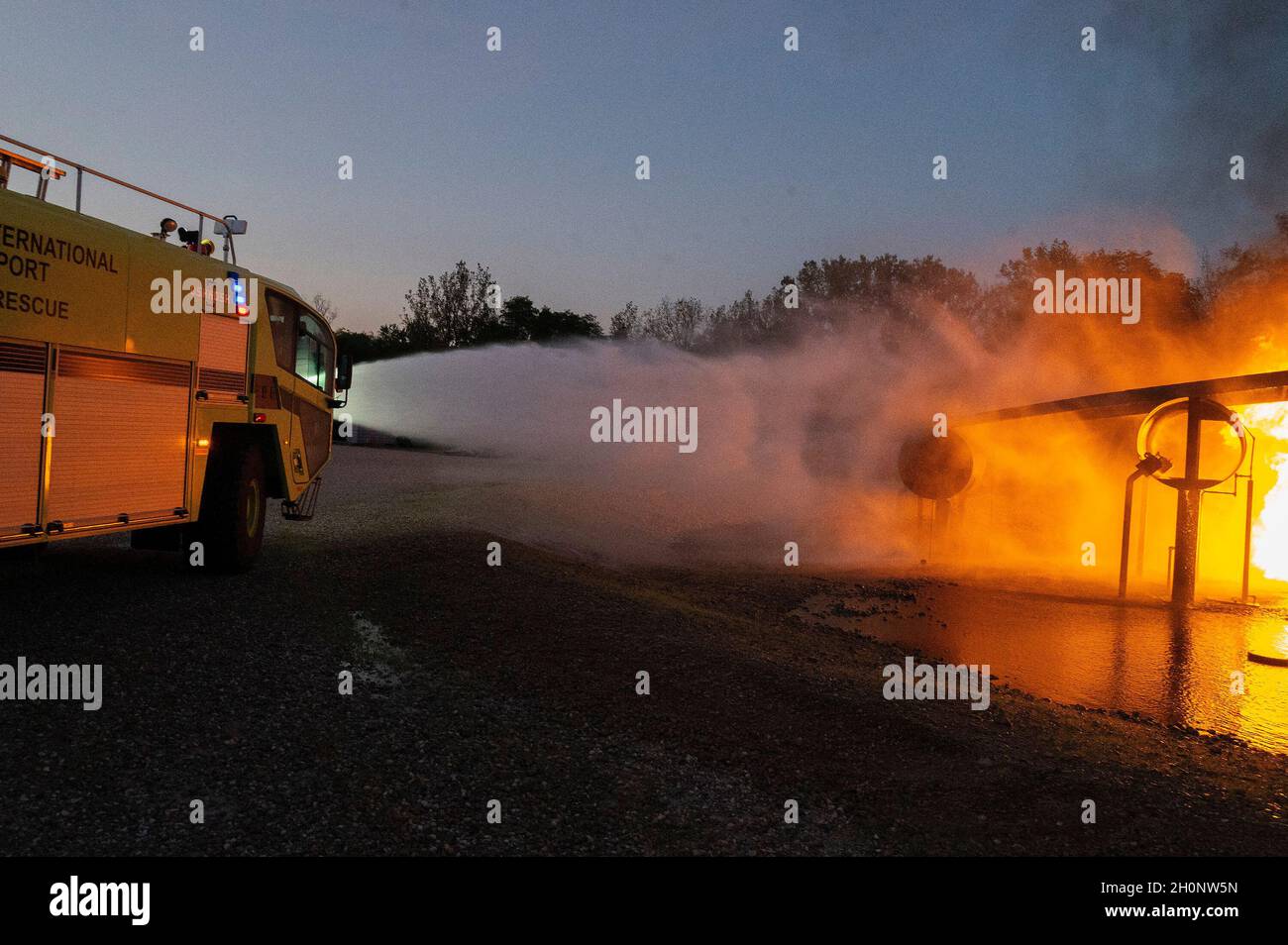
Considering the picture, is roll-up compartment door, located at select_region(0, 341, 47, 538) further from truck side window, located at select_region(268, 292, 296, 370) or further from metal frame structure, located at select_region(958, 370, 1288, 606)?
metal frame structure, located at select_region(958, 370, 1288, 606)

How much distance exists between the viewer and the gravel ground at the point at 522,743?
4.69 meters

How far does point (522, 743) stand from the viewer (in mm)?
5836

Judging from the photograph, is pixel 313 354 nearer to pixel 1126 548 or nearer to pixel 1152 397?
pixel 1126 548

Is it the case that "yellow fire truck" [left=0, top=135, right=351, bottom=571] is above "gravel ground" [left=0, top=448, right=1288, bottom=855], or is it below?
above

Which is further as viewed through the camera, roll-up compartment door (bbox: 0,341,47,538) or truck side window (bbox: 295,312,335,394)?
truck side window (bbox: 295,312,335,394)

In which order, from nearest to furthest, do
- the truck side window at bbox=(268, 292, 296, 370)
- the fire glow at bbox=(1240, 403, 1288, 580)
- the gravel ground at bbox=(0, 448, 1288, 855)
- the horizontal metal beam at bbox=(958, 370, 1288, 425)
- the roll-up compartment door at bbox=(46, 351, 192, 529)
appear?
the gravel ground at bbox=(0, 448, 1288, 855) < the roll-up compartment door at bbox=(46, 351, 192, 529) < the truck side window at bbox=(268, 292, 296, 370) < the horizontal metal beam at bbox=(958, 370, 1288, 425) < the fire glow at bbox=(1240, 403, 1288, 580)

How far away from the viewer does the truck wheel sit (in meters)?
9.62

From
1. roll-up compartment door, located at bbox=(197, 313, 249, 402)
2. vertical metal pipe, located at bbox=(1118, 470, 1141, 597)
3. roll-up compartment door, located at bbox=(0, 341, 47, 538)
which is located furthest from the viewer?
vertical metal pipe, located at bbox=(1118, 470, 1141, 597)

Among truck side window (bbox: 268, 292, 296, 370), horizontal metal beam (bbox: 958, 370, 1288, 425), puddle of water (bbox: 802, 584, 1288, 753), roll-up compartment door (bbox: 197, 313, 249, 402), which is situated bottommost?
puddle of water (bbox: 802, 584, 1288, 753)

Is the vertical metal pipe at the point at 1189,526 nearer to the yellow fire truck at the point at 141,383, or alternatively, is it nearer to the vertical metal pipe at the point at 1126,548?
the vertical metal pipe at the point at 1126,548

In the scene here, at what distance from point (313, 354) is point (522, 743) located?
7957mm

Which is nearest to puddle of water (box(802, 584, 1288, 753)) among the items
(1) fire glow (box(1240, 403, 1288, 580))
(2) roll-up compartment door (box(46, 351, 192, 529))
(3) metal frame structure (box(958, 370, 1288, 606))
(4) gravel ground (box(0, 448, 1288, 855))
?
(3) metal frame structure (box(958, 370, 1288, 606))

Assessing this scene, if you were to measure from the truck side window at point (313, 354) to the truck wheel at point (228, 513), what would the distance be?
6.03 ft

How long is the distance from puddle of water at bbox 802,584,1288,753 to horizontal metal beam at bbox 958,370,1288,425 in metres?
3.83
